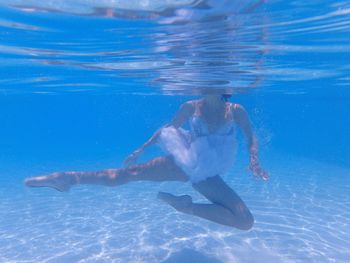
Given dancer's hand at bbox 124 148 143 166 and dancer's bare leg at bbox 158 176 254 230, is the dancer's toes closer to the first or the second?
dancer's hand at bbox 124 148 143 166

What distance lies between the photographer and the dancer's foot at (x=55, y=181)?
10109 millimetres

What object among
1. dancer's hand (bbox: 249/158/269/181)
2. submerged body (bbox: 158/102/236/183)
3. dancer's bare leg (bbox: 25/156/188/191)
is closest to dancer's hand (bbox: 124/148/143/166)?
dancer's bare leg (bbox: 25/156/188/191)

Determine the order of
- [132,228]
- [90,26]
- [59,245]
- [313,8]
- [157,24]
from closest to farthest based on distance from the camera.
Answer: [313,8] < [157,24] < [90,26] < [59,245] < [132,228]

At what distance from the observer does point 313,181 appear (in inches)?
926

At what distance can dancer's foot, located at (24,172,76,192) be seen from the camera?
10109mm

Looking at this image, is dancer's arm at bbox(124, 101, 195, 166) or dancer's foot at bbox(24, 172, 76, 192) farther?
dancer's arm at bbox(124, 101, 195, 166)

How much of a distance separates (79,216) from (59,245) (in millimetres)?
3381

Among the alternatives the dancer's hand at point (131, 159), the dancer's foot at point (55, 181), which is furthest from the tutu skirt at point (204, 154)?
the dancer's foot at point (55, 181)

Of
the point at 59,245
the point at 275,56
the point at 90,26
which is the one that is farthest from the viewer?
the point at 275,56

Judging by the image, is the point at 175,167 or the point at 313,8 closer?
the point at 313,8

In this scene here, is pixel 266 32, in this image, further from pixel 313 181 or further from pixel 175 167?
pixel 313 181

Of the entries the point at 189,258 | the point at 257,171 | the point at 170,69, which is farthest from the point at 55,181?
the point at 170,69

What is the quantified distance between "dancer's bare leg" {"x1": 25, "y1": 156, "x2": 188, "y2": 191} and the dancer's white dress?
42 centimetres

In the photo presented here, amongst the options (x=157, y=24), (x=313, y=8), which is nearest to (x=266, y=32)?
(x=313, y=8)
